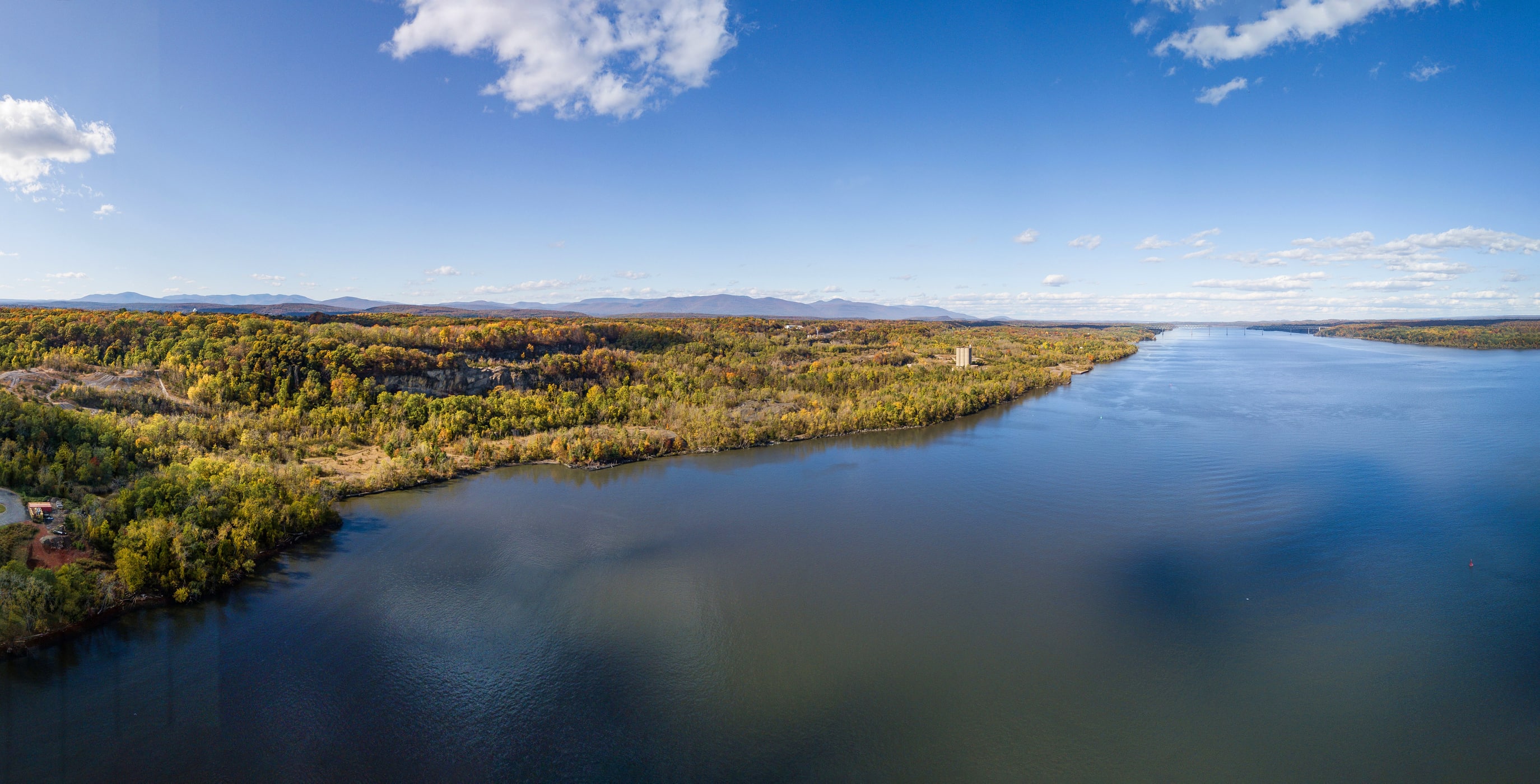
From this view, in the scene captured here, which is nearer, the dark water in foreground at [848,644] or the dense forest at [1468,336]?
the dark water in foreground at [848,644]

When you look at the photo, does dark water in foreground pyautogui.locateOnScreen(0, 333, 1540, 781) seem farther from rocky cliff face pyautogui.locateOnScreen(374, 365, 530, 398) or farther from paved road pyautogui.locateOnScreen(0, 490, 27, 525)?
rocky cliff face pyautogui.locateOnScreen(374, 365, 530, 398)

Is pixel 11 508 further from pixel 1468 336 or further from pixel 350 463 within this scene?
pixel 1468 336

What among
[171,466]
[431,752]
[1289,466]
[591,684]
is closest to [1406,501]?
[1289,466]

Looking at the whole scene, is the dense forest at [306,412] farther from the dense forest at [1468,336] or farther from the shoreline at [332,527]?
the dense forest at [1468,336]

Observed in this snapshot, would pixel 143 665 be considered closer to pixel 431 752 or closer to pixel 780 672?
pixel 431 752

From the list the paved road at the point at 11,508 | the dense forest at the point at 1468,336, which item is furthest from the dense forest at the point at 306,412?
the dense forest at the point at 1468,336

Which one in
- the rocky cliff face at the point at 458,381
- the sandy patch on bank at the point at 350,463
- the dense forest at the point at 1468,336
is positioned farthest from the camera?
the dense forest at the point at 1468,336

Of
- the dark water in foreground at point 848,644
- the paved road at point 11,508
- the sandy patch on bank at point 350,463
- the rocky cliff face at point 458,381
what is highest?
the rocky cliff face at point 458,381

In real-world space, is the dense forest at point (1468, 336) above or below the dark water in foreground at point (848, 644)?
above
